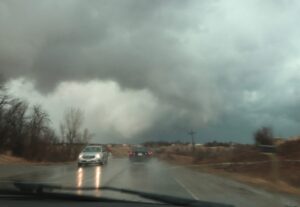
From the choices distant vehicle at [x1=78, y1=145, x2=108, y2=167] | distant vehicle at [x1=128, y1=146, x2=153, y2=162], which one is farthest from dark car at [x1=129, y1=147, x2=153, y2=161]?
distant vehicle at [x1=78, y1=145, x2=108, y2=167]

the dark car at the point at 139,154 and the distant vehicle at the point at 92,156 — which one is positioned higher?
the dark car at the point at 139,154

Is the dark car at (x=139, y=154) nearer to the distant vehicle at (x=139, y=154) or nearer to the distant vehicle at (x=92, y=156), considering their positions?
the distant vehicle at (x=139, y=154)

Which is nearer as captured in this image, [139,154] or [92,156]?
[92,156]

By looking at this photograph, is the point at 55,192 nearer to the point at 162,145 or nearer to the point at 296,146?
the point at 296,146

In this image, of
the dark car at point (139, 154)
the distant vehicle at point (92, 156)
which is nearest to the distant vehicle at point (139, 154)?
the dark car at point (139, 154)

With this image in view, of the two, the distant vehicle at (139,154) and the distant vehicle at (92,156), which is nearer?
the distant vehicle at (92,156)

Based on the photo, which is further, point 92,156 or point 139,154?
point 139,154

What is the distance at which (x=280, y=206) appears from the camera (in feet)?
55.7

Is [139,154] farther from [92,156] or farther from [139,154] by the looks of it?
[92,156]

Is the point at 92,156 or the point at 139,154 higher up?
the point at 139,154

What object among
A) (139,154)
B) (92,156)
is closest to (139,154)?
(139,154)

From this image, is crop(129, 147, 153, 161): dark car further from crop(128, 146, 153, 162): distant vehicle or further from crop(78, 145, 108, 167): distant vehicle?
crop(78, 145, 108, 167): distant vehicle

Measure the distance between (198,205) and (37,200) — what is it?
4.23 feet

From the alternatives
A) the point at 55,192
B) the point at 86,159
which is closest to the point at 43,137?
the point at 86,159
